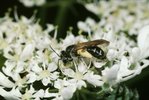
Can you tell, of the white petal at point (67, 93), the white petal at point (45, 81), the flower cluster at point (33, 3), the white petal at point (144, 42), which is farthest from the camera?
the flower cluster at point (33, 3)

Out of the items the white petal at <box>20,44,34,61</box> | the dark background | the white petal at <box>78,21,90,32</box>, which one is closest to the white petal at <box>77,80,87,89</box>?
the white petal at <box>20,44,34,61</box>

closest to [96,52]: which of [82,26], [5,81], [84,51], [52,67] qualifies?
[84,51]

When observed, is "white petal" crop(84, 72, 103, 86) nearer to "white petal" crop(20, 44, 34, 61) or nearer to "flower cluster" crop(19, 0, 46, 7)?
"white petal" crop(20, 44, 34, 61)

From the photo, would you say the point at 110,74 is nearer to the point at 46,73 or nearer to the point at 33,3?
the point at 46,73

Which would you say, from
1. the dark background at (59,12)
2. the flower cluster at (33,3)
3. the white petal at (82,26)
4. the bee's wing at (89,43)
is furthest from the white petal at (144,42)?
the flower cluster at (33,3)

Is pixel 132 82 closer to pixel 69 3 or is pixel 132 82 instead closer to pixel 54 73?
pixel 54 73

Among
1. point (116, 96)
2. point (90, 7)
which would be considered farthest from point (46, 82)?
point (90, 7)

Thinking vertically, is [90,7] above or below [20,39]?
above

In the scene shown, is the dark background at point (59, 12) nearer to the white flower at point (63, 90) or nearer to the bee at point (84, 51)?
the bee at point (84, 51)

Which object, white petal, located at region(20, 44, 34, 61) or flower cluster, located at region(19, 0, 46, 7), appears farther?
flower cluster, located at region(19, 0, 46, 7)
